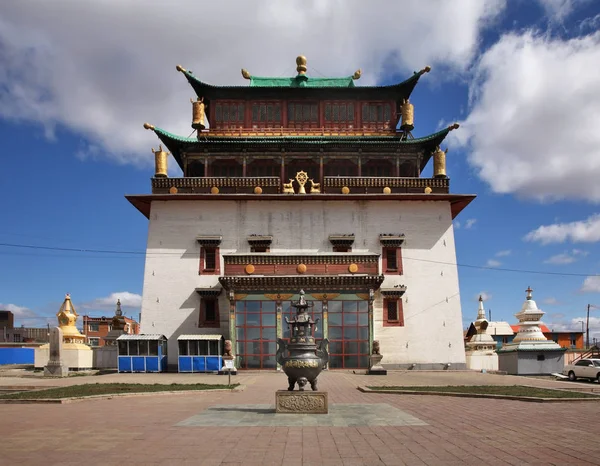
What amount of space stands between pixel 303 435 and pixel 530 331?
25.9 meters

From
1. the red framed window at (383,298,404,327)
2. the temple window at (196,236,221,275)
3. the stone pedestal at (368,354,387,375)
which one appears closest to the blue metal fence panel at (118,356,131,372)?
the temple window at (196,236,221,275)

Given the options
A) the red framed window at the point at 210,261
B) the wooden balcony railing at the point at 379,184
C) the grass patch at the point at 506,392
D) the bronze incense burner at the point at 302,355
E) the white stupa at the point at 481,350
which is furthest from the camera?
the wooden balcony railing at the point at 379,184

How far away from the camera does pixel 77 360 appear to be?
35.7 m

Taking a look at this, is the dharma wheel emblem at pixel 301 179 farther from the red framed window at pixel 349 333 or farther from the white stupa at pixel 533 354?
the white stupa at pixel 533 354

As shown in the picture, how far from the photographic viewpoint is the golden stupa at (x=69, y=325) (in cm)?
3672

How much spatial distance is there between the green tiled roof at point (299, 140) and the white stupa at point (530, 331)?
1265 cm

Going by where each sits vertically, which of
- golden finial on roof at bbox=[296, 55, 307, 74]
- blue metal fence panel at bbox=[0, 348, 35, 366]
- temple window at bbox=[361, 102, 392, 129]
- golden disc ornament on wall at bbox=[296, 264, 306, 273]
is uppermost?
golden finial on roof at bbox=[296, 55, 307, 74]

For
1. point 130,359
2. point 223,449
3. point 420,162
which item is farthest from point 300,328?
point 420,162

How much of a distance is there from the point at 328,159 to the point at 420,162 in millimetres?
7114

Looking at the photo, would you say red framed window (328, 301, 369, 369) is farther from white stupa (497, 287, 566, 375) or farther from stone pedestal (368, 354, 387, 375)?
white stupa (497, 287, 566, 375)

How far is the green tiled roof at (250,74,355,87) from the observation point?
1729 inches

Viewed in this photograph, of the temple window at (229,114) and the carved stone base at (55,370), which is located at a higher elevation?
the temple window at (229,114)

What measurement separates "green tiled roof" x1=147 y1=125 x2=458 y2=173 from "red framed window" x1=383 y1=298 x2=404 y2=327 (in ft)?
37.0

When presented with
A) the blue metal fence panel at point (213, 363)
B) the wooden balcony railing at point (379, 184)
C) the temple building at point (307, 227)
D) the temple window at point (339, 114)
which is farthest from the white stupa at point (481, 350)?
the temple window at point (339, 114)
